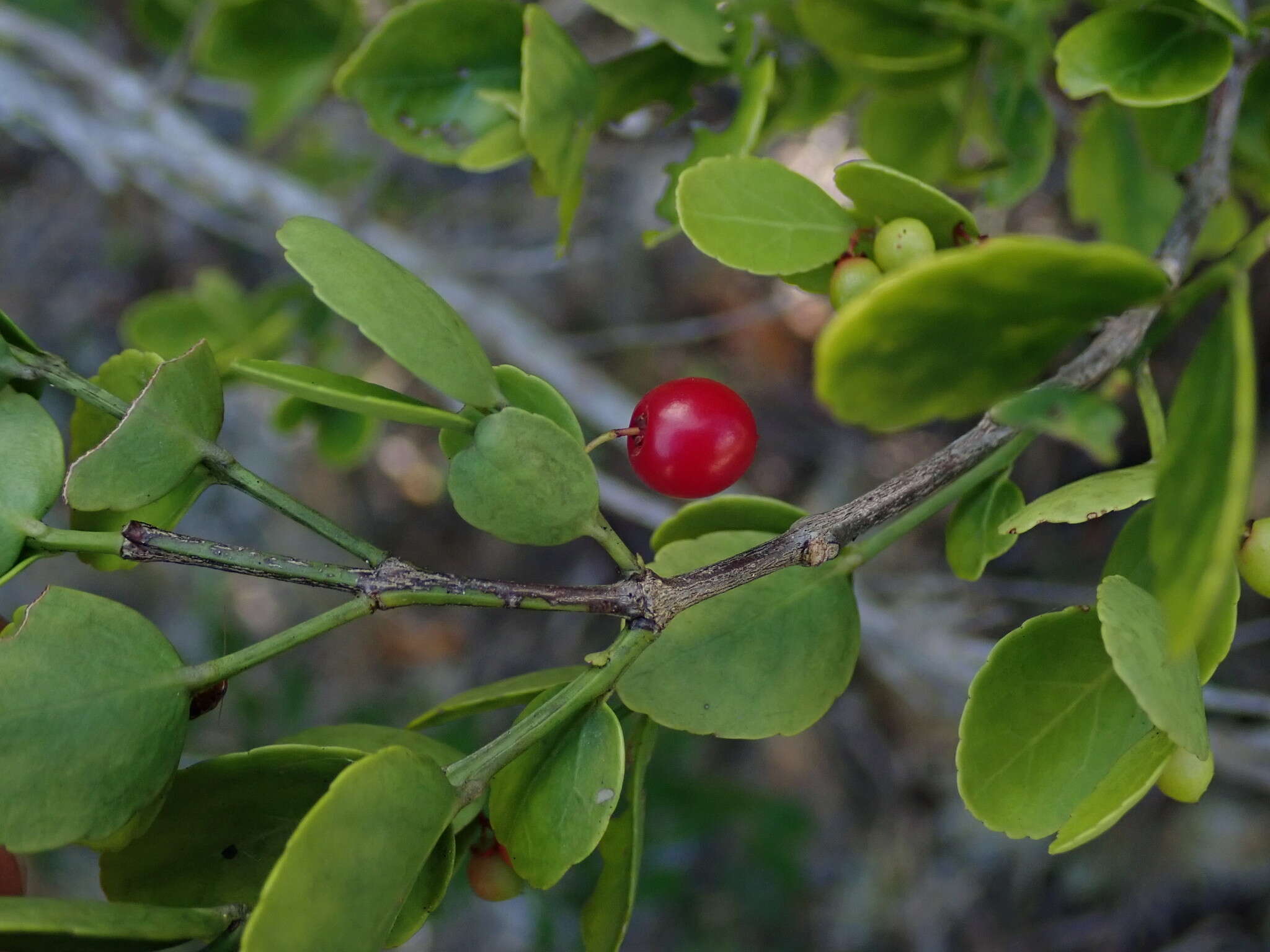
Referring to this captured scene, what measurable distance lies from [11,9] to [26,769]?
255 cm

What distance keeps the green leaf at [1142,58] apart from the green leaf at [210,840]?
965mm

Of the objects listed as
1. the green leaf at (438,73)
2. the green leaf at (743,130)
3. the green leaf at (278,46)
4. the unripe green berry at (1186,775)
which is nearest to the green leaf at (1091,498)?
the unripe green berry at (1186,775)

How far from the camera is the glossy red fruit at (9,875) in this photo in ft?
3.17

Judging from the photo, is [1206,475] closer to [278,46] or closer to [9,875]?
[9,875]

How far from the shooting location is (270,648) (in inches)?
29.3

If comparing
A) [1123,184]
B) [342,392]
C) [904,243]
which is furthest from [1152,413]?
[1123,184]

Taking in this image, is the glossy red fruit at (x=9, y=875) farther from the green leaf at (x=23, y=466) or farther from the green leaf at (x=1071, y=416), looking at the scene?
the green leaf at (x=1071, y=416)

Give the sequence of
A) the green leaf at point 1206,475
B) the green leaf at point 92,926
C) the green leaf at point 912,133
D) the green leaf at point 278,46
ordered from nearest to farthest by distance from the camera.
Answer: the green leaf at point 1206,475
the green leaf at point 92,926
the green leaf at point 912,133
the green leaf at point 278,46

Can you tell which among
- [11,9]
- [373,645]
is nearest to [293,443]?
[373,645]

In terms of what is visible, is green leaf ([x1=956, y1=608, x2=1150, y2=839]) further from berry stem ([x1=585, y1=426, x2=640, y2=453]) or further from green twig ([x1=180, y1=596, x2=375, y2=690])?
green twig ([x1=180, y1=596, x2=375, y2=690])

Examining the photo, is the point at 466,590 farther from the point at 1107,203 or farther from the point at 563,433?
the point at 1107,203

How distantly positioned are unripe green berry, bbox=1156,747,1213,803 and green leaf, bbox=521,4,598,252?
2.69 feet

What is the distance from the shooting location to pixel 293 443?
11.5 ft

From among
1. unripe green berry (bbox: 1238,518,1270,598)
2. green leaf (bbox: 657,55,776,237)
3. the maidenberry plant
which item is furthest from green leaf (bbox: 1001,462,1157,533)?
green leaf (bbox: 657,55,776,237)
